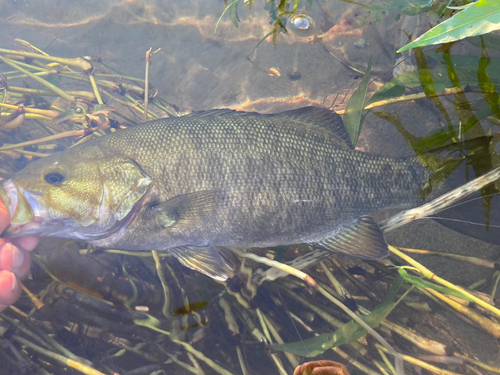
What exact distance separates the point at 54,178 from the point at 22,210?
27 cm

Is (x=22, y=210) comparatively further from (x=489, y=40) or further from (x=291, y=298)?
(x=489, y=40)

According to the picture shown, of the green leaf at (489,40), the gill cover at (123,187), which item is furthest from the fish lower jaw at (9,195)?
the green leaf at (489,40)

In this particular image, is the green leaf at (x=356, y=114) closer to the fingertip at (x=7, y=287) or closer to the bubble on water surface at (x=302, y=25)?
the bubble on water surface at (x=302, y=25)

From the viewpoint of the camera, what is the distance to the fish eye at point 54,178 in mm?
1972

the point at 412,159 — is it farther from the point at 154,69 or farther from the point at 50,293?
the point at 154,69

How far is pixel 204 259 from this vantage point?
211cm

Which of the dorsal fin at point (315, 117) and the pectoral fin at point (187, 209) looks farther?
the dorsal fin at point (315, 117)

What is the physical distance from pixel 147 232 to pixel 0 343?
1.23m

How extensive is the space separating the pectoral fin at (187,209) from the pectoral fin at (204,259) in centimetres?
20

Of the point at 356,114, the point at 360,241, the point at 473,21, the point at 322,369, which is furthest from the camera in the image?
the point at 356,114

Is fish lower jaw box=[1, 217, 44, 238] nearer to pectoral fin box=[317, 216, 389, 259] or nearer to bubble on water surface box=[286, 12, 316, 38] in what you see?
pectoral fin box=[317, 216, 389, 259]

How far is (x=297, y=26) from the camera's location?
13.3 feet

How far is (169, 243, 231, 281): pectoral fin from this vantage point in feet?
6.79

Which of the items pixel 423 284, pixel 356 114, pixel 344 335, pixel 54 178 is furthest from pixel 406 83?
pixel 54 178
